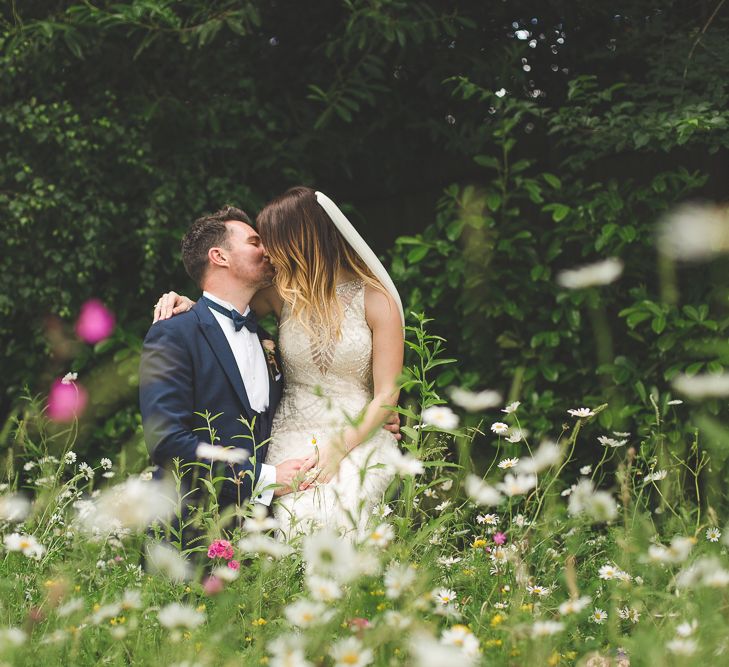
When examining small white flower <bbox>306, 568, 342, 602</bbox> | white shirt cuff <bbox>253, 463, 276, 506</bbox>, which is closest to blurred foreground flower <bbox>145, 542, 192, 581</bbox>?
small white flower <bbox>306, 568, 342, 602</bbox>

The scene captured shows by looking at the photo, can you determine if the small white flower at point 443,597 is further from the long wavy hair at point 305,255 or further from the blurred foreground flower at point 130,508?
the long wavy hair at point 305,255

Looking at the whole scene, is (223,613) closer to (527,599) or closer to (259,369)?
(527,599)

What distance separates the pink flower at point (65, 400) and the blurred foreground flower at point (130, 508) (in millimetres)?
1216

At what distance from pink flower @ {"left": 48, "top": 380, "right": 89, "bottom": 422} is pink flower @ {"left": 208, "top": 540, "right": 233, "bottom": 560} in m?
1.87

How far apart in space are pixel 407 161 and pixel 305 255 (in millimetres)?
1657

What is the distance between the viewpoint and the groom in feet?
7.49

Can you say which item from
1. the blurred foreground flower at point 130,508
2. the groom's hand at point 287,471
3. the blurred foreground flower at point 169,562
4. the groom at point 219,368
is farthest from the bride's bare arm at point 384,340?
the blurred foreground flower at point 169,562

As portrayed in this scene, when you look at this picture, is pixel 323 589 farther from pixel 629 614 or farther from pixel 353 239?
pixel 353 239

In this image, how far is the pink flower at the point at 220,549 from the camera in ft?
5.25

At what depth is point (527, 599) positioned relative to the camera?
175 cm

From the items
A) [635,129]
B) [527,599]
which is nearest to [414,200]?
[635,129]

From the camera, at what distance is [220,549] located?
63.7 inches

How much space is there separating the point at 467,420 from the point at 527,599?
4.37ft

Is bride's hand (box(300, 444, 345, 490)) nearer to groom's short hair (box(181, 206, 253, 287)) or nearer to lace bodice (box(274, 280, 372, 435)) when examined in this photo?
lace bodice (box(274, 280, 372, 435))
